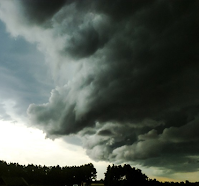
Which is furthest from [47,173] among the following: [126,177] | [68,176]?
[126,177]

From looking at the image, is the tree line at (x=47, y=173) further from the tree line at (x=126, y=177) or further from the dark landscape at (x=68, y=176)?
the tree line at (x=126, y=177)

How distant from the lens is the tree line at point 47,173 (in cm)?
14538

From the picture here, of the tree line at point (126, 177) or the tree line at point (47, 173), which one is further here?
the tree line at point (47, 173)

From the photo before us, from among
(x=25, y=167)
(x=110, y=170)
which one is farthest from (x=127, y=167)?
(x=25, y=167)

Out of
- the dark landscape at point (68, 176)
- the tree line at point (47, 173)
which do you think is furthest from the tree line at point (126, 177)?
the tree line at point (47, 173)

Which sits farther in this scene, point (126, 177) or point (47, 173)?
point (47, 173)

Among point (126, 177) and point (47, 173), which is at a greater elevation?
point (47, 173)

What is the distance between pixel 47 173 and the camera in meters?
151

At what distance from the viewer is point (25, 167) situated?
162 metres

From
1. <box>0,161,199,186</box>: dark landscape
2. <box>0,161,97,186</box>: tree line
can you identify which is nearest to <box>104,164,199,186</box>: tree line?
<box>0,161,199,186</box>: dark landscape

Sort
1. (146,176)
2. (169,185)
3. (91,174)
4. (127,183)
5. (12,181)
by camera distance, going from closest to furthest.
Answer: (12,181)
(127,183)
(146,176)
(169,185)
(91,174)

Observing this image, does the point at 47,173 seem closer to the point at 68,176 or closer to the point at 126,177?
the point at 68,176

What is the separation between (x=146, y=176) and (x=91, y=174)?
181 ft

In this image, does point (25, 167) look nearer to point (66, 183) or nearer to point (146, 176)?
point (66, 183)
